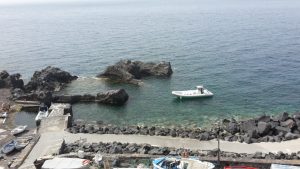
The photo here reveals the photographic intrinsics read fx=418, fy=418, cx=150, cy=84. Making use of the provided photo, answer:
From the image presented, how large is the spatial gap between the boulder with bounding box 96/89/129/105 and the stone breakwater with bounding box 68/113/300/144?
13546 millimetres

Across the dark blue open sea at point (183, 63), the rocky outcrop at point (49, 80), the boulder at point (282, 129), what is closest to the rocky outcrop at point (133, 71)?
the dark blue open sea at point (183, 63)

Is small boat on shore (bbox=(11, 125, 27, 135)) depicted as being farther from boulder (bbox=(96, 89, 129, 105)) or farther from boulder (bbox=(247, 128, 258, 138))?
boulder (bbox=(247, 128, 258, 138))

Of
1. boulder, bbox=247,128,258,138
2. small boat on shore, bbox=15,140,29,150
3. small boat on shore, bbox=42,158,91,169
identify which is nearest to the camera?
small boat on shore, bbox=42,158,91,169

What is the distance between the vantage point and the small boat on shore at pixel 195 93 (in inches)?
2643

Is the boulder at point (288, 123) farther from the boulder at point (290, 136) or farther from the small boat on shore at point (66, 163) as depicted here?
the small boat on shore at point (66, 163)

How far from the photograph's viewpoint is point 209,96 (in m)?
67.3

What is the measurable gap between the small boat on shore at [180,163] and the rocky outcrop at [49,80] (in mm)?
43633

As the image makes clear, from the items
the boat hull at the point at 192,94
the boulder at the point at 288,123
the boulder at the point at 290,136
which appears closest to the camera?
the boulder at the point at 290,136

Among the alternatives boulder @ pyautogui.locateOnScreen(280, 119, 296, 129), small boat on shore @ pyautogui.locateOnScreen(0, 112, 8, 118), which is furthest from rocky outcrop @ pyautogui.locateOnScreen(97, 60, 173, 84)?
boulder @ pyautogui.locateOnScreen(280, 119, 296, 129)

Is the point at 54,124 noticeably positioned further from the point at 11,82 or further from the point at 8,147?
the point at 11,82

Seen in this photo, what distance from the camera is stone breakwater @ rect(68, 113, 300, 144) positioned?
48062 millimetres

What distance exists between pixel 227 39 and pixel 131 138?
2963 inches

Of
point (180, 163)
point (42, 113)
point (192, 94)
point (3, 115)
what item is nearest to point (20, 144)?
point (42, 113)

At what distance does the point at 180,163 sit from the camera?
1352 inches
